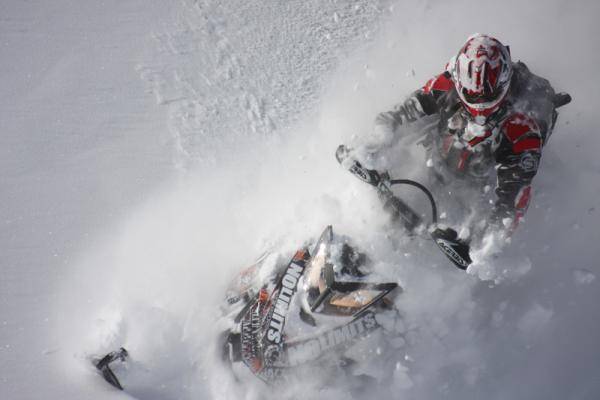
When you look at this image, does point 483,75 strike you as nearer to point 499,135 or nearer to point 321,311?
point 499,135

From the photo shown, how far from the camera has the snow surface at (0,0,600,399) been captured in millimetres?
4160

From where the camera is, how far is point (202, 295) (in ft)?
15.5

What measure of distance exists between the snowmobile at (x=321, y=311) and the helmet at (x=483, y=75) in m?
0.82

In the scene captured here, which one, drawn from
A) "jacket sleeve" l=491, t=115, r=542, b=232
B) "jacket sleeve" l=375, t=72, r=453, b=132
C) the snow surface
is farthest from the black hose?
"jacket sleeve" l=375, t=72, r=453, b=132

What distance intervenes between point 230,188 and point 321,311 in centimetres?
269

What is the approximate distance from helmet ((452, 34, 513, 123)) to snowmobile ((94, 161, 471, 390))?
0.82m

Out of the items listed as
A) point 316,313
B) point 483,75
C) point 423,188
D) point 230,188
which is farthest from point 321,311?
point 230,188

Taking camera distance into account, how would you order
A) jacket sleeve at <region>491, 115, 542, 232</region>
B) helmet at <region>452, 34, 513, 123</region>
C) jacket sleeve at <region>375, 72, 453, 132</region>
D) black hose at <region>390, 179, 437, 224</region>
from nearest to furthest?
helmet at <region>452, 34, 513, 123</region>
jacket sleeve at <region>491, 115, 542, 232</region>
black hose at <region>390, 179, 437, 224</region>
jacket sleeve at <region>375, 72, 453, 132</region>

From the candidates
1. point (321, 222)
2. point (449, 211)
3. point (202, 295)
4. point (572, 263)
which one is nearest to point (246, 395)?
point (202, 295)

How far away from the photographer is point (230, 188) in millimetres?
5824

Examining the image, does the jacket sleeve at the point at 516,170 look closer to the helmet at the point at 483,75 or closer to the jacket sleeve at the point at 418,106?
the helmet at the point at 483,75

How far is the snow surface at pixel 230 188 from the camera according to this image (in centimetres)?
416

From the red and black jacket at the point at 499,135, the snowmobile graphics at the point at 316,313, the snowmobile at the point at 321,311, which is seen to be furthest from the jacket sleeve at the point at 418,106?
the snowmobile graphics at the point at 316,313

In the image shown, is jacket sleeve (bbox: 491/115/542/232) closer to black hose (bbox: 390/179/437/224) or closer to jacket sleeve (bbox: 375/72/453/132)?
black hose (bbox: 390/179/437/224)
